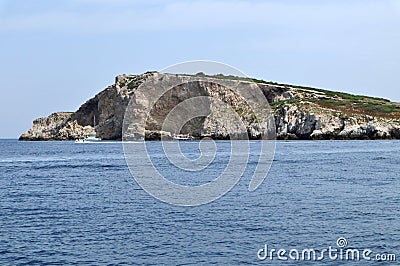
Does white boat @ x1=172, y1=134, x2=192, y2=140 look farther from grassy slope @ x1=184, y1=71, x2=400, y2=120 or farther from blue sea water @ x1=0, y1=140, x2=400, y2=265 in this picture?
blue sea water @ x1=0, y1=140, x2=400, y2=265

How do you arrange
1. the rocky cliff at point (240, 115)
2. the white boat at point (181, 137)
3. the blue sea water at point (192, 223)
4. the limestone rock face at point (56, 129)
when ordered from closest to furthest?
the blue sea water at point (192, 223), the rocky cliff at point (240, 115), the white boat at point (181, 137), the limestone rock face at point (56, 129)

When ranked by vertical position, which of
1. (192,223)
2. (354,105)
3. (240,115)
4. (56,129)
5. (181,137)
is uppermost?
(354,105)

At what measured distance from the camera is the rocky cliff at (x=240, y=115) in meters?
125

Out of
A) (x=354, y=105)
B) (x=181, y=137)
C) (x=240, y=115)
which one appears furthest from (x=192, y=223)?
(x=354, y=105)

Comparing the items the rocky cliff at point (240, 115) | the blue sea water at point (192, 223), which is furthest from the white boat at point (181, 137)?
the blue sea water at point (192, 223)

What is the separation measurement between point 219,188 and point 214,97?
417ft

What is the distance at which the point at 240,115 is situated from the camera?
151500 mm

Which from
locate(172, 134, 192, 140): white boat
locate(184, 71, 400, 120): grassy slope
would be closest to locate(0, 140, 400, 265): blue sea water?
locate(184, 71, 400, 120): grassy slope

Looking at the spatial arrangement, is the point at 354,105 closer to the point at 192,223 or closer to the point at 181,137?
the point at 181,137

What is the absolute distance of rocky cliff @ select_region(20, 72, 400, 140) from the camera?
125312mm

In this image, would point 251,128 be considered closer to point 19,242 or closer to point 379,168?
point 379,168

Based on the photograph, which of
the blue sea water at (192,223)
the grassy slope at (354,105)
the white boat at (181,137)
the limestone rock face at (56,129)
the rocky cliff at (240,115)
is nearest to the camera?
the blue sea water at (192,223)

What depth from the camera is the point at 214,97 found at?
6457 inches

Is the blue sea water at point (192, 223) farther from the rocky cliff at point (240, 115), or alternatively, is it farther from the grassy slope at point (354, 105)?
the grassy slope at point (354, 105)
